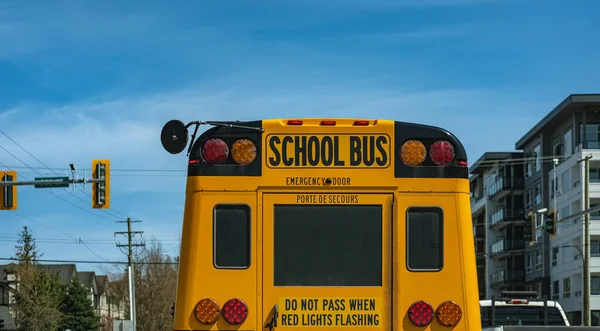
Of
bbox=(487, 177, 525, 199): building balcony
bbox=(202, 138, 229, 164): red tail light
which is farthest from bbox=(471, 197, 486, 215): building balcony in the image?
bbox=(202, 138, 229, 164): red tail light

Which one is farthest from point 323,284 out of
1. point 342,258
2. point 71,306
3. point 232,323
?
point 71,306

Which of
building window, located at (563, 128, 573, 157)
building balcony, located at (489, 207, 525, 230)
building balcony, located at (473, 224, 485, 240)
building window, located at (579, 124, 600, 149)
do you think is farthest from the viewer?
building balcony, located at (473, 224, 485, 240)

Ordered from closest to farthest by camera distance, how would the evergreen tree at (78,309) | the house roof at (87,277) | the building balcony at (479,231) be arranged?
the evergreen tree at (78,309) → the building balcony at (479,231) → the house roof at (87,277)

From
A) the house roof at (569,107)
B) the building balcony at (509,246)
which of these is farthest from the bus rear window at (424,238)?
the building balcony at (509,246)

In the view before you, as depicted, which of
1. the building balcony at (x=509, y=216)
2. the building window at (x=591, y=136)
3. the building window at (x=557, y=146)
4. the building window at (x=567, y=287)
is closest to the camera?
the building window at (x=591, y=136)

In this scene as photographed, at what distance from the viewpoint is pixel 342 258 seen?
787cm

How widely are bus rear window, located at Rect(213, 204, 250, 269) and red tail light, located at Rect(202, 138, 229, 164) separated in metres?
0.37

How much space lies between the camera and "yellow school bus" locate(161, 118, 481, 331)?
306 inches

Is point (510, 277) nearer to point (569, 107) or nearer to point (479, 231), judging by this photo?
point (479, 231)

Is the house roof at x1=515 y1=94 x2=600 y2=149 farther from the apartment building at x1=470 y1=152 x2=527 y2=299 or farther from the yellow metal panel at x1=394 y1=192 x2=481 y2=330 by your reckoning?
the yellow metal panel at x1=394 y1=192 x2=481 y2=330

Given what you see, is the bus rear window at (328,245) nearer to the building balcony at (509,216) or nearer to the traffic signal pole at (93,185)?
the traffic signal pole at (93,185)

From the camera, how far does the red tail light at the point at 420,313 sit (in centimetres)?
773

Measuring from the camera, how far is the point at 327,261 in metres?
7.86

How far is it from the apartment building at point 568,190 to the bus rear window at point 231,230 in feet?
197
